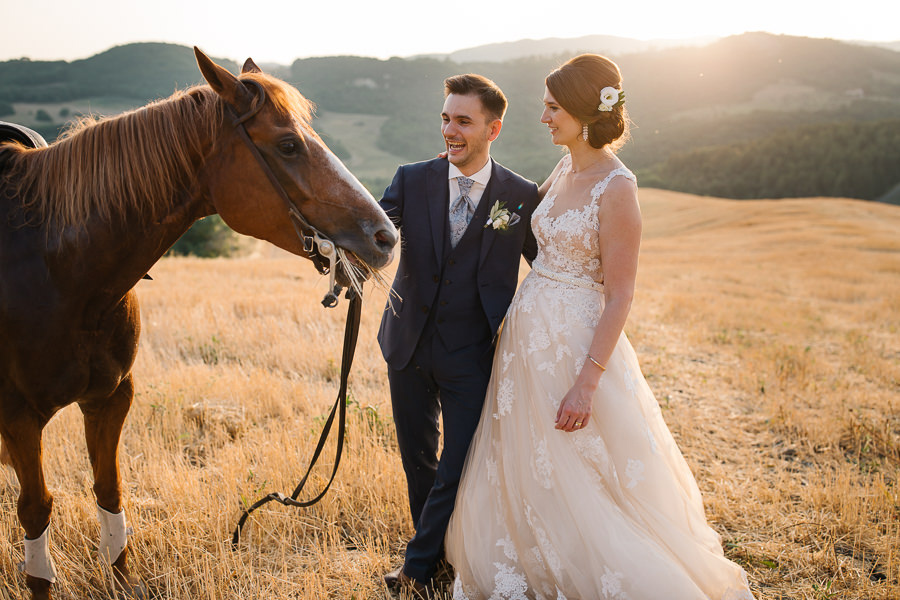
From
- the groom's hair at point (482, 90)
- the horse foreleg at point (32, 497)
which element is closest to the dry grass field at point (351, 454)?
the horse foreleg at point (32, 497)

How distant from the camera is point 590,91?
8.64 ft

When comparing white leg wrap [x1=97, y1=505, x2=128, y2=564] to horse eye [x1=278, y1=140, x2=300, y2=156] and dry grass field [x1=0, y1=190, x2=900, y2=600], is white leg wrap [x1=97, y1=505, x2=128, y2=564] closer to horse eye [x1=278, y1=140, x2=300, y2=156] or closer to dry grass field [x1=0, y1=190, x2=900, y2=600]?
dry grass field [x1=0, y1=190, x2=900, y2=600]

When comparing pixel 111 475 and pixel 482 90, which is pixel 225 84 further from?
pixel 111 475

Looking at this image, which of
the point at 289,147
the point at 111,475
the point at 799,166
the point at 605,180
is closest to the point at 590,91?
the point at 605,180

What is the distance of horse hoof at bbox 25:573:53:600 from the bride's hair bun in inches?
138

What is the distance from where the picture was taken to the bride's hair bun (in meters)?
2.63

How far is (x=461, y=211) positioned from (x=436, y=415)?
1.16 m

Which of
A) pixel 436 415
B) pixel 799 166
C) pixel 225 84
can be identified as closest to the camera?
pixel 225 84

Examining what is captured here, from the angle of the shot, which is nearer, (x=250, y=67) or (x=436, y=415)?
(x=250, y=67)

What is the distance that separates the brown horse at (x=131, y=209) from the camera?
2.13 m

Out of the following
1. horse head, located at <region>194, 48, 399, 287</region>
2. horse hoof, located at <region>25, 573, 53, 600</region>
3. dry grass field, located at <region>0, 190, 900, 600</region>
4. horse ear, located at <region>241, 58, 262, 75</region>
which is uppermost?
horse ear, located at <region>241, 58, 262, 75</region>

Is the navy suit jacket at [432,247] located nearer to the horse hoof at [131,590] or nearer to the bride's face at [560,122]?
the bride's face at [560,122]

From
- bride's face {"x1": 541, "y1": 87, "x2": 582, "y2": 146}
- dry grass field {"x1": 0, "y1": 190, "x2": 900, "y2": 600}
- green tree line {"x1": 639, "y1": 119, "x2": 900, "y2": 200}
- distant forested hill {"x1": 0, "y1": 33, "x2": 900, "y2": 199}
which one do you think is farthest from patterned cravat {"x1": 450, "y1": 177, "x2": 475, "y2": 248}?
green tree line {"x1": 639, "y1": 119, "x2": 900, "y2": 200}

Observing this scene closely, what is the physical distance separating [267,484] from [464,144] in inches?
103
